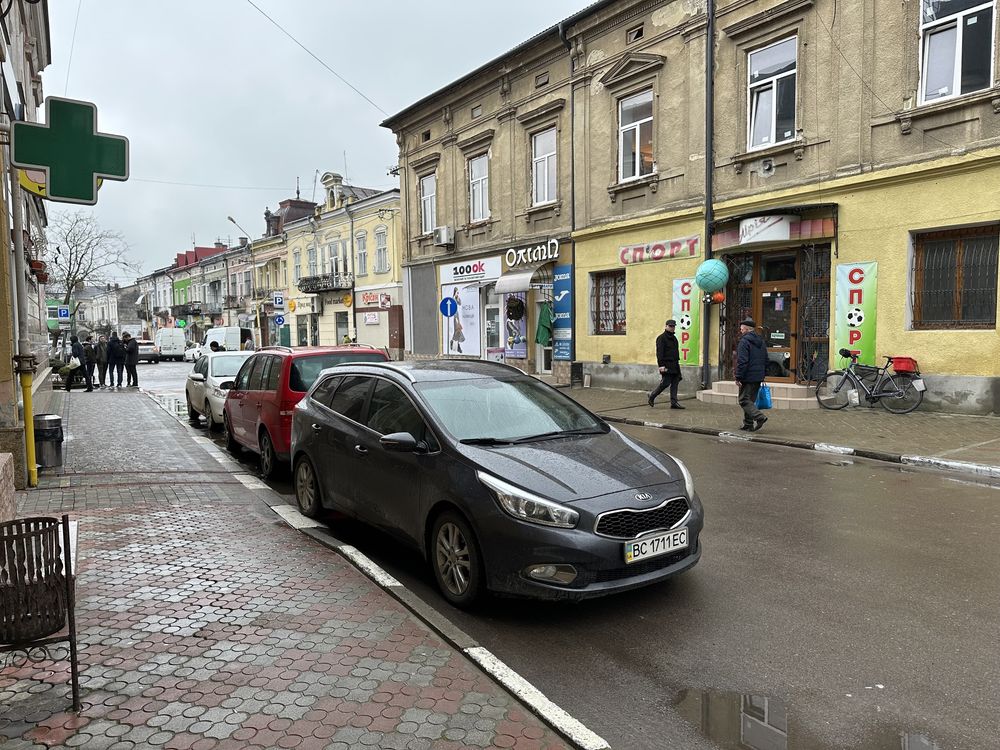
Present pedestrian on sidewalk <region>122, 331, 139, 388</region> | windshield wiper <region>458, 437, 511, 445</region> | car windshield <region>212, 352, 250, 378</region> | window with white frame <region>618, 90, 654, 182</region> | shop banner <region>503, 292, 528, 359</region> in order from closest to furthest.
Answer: windshield wiper <region>458, 437, 511, 445</region> < car windshield <region>212, 352, 250, 378</region> < window with white frame <region>618, 90, 654, 182</region> < shop banner <region>503, 292, 528, 359</region> < pedestrian on sidewalk <region>122, 331, 139, 388</region>

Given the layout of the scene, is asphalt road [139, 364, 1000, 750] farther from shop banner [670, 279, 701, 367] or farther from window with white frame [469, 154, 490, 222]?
window with white frame [469, 154, 490, 222]

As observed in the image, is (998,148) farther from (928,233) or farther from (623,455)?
(623,455)

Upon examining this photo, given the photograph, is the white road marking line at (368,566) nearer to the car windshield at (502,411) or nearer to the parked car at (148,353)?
the car windshield at (502,411)

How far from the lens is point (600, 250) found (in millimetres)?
18656

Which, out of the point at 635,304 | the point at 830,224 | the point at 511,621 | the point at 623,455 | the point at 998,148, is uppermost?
the point at 998,148

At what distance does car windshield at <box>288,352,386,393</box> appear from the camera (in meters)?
8.52

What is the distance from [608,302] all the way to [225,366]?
9.93 m

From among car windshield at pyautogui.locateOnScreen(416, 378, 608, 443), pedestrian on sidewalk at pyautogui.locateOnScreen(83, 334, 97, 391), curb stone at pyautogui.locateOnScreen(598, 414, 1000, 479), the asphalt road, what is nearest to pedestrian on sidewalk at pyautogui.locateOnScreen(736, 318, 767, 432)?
curb stone at pyautogui.locateOnScreen(598, 414, 1000, 479)

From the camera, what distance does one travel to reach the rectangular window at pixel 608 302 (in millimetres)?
18469

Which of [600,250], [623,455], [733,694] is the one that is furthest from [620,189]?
[733,694]

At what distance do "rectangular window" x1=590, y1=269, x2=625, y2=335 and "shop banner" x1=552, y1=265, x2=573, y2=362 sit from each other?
0.74m

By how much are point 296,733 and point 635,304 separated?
15.5 meters

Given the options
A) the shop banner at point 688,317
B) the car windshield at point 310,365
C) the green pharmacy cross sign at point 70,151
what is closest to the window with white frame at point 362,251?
the shop banner at point 688,317

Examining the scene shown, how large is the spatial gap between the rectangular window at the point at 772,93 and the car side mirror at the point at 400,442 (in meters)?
12.4
